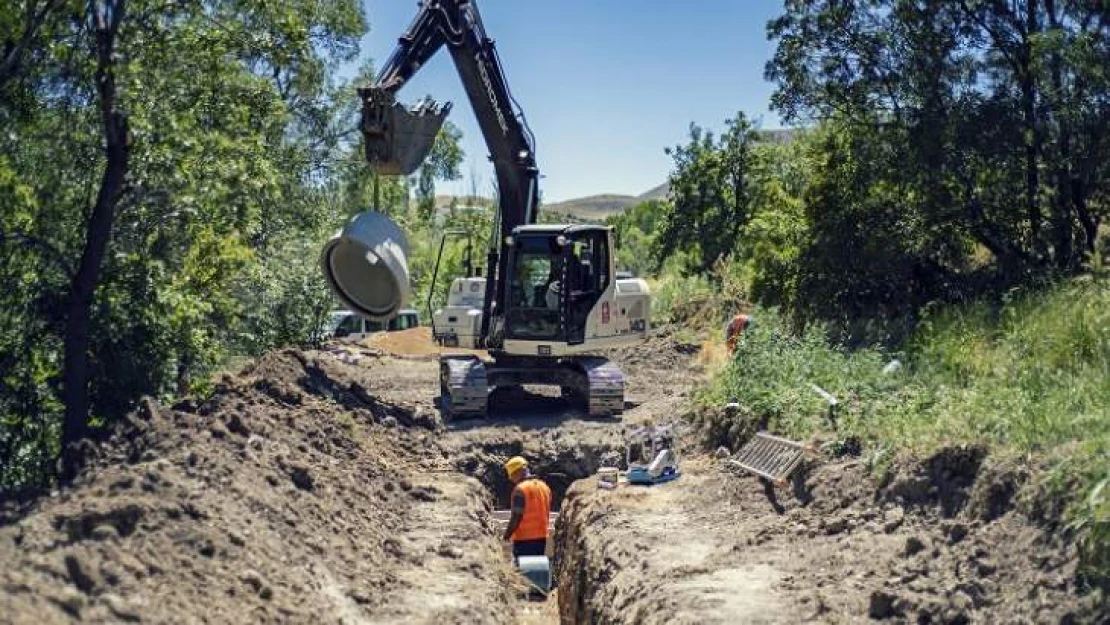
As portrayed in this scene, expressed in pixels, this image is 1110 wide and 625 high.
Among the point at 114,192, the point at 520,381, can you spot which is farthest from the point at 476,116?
the point at 114,192

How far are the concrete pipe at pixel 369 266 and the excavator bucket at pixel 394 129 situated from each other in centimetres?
70

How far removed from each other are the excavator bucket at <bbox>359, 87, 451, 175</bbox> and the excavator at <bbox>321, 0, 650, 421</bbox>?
0.04 ft

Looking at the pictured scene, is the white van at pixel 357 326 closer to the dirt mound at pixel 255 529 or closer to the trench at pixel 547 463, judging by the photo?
the trench at pixel 547 463

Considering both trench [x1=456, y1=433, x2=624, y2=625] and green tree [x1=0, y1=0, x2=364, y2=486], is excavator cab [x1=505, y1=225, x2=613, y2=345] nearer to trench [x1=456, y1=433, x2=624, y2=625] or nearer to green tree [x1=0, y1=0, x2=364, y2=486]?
trench [x1=456, y1=433, x2=624, y2=625]

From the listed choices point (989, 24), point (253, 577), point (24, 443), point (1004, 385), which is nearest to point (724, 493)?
point (1004, 385)

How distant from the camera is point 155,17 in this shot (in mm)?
12914

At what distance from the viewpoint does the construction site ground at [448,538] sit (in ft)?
25.9

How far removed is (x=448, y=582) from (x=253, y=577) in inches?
114

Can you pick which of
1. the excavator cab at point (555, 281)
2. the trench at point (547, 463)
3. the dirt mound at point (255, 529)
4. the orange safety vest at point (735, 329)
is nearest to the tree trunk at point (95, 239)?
the dirt mound at point (255, 529)

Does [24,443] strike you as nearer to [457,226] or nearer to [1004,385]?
[1004,385]

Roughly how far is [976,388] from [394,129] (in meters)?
7.94

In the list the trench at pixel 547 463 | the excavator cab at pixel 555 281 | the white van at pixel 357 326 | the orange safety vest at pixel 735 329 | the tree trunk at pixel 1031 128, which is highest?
the tree trunk at pixel 1031 128

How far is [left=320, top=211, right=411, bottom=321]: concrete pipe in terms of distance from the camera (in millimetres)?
15828

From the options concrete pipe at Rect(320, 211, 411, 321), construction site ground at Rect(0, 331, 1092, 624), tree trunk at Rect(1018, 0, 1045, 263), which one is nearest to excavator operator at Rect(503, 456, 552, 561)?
construction site ground at Rect(0, 331, 1092, 624)
